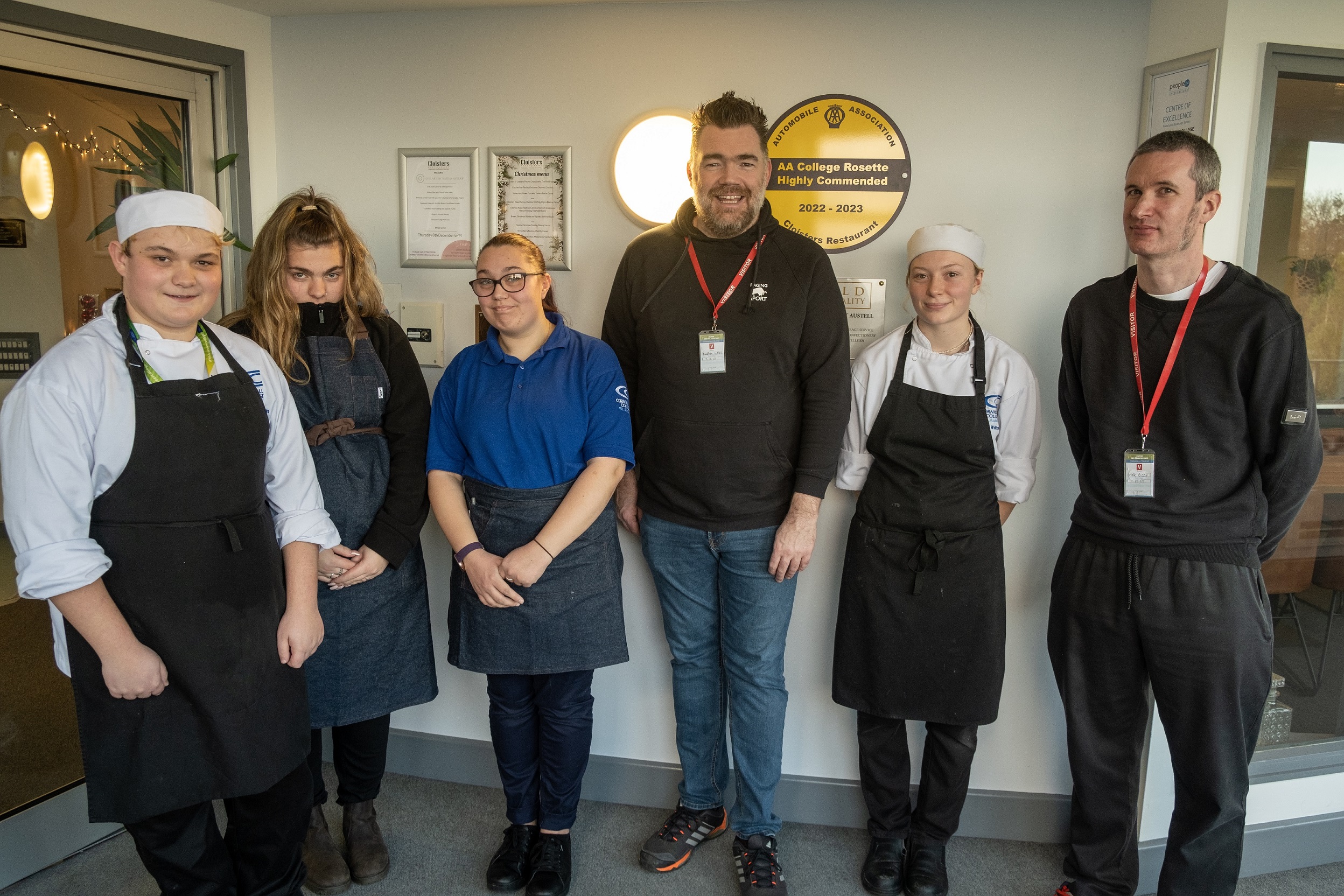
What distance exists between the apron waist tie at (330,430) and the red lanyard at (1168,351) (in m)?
1.88

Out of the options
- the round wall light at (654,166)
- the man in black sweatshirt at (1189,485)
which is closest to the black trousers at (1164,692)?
the man in black sweatshirt at (1189,485)

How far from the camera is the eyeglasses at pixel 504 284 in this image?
2.01m

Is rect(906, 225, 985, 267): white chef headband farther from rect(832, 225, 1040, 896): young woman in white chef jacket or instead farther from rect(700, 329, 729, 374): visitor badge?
rect(700, 329, 729, 374): visitor badge

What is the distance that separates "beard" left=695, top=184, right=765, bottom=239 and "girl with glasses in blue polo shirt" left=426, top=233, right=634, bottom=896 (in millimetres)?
418

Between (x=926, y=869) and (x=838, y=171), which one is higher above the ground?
(x=838, y=171)

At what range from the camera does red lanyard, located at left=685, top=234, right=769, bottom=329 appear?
2.17 metres

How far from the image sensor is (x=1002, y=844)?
8.28 feet

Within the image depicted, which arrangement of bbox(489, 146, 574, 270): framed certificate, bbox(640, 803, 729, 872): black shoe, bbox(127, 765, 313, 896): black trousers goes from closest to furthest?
bbox(127, 765, 313, 896): black trousers → bbox(640, 803, 729, 872): black shoe → bbox(489, 146, 574, 270): framed certificate

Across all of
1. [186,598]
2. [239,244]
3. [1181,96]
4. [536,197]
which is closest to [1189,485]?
[1181,96]

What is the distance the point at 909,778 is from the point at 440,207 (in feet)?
7.18

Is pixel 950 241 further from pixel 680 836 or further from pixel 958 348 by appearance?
pixel 680 836

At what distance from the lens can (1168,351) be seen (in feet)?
6.34

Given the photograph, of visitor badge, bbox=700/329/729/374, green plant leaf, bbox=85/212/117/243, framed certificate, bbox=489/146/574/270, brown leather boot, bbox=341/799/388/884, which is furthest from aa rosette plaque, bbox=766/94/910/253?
brown leather boot, bbox=341/799/388/884

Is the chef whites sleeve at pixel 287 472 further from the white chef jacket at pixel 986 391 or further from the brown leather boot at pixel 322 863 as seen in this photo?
the white chef jacket at pixel 986 391
